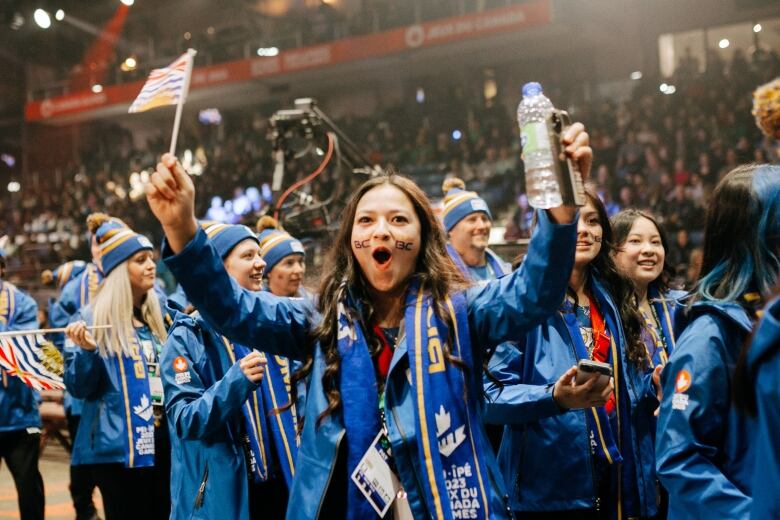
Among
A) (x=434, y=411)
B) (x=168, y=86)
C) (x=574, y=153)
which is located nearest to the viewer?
(x=574, y=153)

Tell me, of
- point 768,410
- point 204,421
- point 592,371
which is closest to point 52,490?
point 204,421

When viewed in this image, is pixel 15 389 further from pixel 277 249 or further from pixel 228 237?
pixel 228 237

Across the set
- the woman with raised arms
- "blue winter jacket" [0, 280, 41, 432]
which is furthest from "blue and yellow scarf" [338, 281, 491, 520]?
"blue winter jacket" [0, 280, 41, 432]

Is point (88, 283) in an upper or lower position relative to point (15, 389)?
upper

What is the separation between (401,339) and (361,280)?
10.9 inches

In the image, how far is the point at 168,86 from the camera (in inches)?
109

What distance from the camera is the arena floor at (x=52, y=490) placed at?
6746 millimetres

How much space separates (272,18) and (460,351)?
24587 mm

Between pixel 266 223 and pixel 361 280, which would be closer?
pixel 361 280

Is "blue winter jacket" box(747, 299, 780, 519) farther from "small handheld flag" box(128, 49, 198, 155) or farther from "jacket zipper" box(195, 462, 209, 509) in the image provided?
"jacket zipper" box(195, 462, 209, 509)

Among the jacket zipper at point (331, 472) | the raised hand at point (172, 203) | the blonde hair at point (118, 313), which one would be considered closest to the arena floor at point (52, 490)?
the blonde hair at point (118, 313)

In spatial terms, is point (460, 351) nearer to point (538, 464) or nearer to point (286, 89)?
point (538, 464)

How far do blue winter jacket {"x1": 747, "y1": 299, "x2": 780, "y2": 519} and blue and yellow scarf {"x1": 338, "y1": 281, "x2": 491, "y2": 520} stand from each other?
0.73 m

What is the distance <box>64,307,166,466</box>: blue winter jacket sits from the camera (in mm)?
4348
